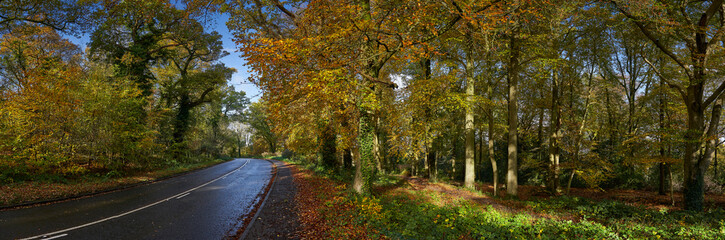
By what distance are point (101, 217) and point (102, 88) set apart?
10660mm

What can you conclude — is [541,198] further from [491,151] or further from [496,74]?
[496,74]

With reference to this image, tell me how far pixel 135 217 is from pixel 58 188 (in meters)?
6.89

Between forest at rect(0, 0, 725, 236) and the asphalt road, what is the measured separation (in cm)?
391

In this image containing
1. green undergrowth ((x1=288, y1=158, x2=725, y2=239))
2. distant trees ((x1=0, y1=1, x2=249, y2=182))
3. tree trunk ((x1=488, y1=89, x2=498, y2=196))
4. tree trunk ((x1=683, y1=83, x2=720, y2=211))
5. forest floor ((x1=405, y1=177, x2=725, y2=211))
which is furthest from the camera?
tree trunk ((x1=488, y1=89, x2=498, y2=196))

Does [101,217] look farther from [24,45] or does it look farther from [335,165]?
[24,45]

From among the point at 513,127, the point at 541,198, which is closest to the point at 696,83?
the point at 513,127

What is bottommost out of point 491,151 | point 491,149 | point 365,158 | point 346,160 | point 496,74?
point 346,160

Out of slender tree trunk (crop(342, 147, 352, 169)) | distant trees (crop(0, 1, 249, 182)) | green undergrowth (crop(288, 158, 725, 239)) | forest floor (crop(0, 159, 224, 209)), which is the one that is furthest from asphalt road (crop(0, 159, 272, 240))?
slender tree trunk (crop(342, 147, 352, 169))

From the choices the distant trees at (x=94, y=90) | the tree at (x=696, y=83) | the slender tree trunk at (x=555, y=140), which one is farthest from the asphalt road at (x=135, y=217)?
the slender tree trunk at (x=555, y=140)

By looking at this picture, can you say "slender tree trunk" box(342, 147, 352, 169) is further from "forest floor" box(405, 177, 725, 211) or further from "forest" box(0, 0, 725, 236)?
"forest floor" box(405, 177, 725, 211)

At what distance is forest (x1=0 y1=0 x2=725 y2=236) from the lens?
8516 millimetres

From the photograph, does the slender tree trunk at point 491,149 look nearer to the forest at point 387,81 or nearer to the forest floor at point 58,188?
the forest at point 387,81

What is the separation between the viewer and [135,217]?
8055 millimetres

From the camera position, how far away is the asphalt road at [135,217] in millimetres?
6598
